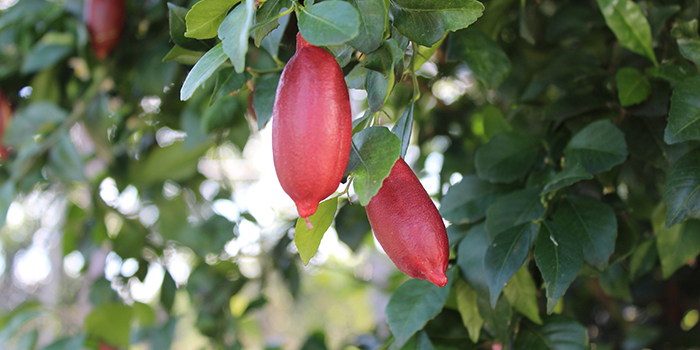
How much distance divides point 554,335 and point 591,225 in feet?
0.25

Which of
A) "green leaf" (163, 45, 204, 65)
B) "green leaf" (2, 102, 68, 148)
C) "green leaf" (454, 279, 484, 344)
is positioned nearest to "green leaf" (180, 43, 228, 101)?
"green leaf" (163, 45, 204, 65)

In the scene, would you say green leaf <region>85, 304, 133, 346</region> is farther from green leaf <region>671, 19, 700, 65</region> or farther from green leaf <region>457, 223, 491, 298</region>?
green leaf <region>671, 19, 700, 65</region>

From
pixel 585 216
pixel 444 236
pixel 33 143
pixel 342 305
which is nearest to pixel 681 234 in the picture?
pixel 585 216

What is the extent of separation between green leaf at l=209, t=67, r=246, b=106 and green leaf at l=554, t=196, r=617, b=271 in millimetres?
216

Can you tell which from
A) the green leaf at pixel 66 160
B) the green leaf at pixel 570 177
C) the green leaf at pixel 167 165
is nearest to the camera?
the green leaf at pixel 570 177

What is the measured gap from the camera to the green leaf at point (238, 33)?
0.55 feet

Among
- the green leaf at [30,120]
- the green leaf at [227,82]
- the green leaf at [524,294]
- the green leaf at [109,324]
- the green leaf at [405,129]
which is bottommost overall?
the green leaf at [109,324]

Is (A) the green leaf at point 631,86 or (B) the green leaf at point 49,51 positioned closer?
(A) the green leaf at point 631,86

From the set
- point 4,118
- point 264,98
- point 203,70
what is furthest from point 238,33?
point 4,118

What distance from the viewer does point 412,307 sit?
307mm

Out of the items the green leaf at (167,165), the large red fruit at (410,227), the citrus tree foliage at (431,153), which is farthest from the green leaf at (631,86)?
the green leaf at (167,165)

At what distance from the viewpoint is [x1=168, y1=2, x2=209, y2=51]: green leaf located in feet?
0.93

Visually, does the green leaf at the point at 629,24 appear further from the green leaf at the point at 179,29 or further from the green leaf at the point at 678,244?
the green leaf at the point at 179,29

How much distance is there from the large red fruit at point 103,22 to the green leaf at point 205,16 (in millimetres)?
404
